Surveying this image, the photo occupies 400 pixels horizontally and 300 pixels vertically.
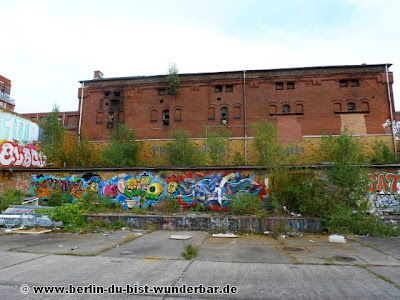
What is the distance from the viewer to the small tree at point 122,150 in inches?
1051

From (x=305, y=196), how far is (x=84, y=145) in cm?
2458

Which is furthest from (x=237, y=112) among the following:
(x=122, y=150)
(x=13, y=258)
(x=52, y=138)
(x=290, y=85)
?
(x=13, y=258)

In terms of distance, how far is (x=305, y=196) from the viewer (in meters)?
11.5

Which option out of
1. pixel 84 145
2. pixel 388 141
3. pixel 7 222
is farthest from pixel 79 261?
pixel 388 141

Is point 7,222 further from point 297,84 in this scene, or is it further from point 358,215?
point 297,84

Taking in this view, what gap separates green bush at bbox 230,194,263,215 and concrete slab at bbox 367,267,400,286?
6079 millimetres

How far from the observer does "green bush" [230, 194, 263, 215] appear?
39.6 feet

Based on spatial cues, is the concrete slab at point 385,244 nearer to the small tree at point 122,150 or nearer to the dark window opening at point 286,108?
the small tree at point 122,150

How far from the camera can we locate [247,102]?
104 feet

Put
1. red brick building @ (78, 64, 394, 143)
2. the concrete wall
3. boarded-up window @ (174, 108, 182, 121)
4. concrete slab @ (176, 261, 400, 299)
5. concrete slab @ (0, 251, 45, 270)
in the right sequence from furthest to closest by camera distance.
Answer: boarded-up window @ (174, 108, 182, 121)
red brick building @ (78, 64, 394, 143)
the concrete wall
concrete slab @ (0, 251, 45, 270)
concrete slab @ (176, 261, 400, 299)

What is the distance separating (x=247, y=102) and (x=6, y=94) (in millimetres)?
46069

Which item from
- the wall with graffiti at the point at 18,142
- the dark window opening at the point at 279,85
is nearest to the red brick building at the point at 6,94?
→ the wall with graffiti at the point at 18,142

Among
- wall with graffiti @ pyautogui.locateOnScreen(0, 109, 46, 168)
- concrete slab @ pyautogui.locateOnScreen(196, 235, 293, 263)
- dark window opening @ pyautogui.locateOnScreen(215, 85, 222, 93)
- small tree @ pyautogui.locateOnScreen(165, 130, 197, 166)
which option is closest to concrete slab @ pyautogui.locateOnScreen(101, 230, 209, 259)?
concrete slab @ pyautogui.locateOnScreen(196, 235, 293, 263)

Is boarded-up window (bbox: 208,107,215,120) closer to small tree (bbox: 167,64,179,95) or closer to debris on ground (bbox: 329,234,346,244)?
small tree (bbox: 167,64,179,95)
